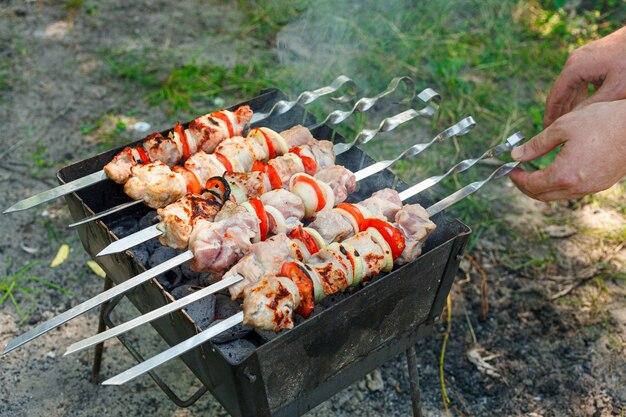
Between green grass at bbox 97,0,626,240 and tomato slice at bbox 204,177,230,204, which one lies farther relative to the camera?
green grass at bbox 97,0,626,240

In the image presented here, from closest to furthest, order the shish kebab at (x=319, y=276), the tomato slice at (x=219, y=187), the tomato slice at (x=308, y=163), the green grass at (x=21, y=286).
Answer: the shish kebab at (x=319, y=276), the tomato slice at (x=219, y=187), the tomato slice at (x=308, y=163), the green grass at (x=21, y=286)

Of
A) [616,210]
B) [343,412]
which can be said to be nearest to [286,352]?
[343,412]

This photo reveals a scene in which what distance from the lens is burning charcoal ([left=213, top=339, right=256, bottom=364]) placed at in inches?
90.7

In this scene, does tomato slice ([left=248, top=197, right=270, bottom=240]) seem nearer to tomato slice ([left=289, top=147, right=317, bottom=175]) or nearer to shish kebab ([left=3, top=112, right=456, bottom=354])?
shish kebab ([left=3, top=112, right=456, bottom=354])

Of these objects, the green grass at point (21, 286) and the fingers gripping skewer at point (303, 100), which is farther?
the green grass at point (21, 286)

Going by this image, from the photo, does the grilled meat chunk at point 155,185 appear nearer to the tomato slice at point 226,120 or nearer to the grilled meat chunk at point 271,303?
the tomato slice at point 226,120

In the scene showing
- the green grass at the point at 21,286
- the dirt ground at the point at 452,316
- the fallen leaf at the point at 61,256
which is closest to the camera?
the dirt ground at the point at 452,316

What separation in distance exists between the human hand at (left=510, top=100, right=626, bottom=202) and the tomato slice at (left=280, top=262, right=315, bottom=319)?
3.78 feet

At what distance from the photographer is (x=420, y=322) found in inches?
106

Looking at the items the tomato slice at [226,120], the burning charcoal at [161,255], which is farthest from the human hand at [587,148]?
the burning charcoal at [161,255]

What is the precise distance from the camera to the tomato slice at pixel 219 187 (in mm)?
2490

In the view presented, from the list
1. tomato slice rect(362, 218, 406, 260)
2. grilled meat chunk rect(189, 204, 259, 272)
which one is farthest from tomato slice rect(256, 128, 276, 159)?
tomato slice rect(362, 218, 406, 260)

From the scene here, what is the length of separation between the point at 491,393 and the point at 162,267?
202cm

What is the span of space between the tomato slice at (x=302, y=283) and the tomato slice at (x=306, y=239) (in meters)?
0.18
